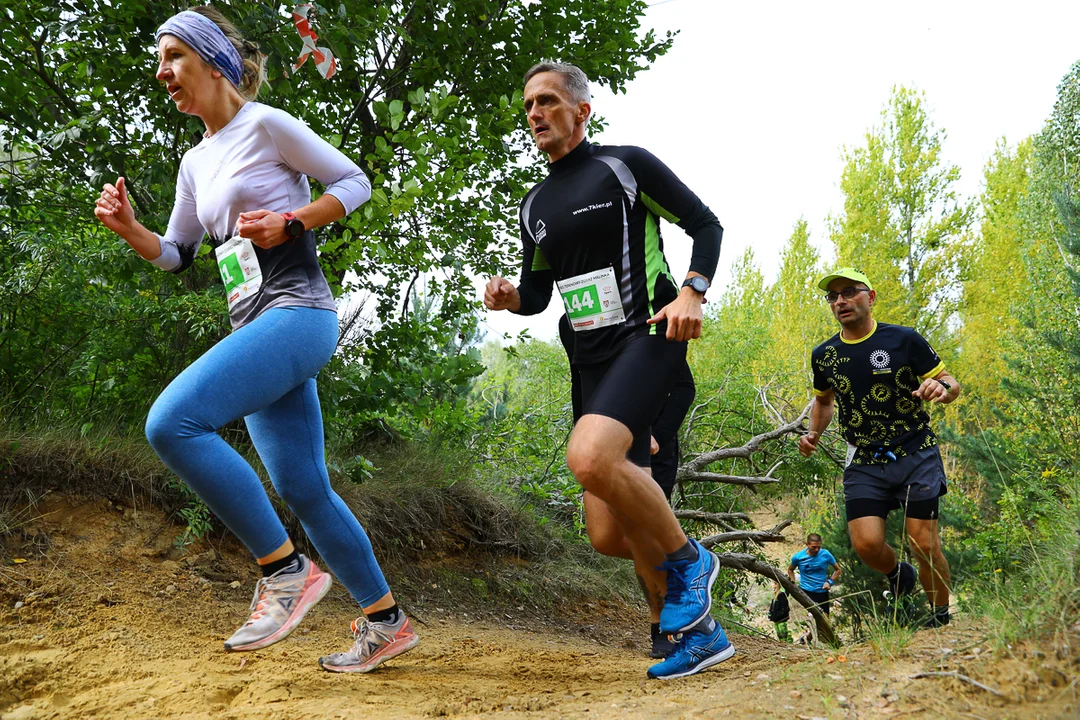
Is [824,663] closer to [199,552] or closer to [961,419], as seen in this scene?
[199,552]

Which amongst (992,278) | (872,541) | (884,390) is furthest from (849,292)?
(992,278)

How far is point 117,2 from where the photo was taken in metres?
4.09

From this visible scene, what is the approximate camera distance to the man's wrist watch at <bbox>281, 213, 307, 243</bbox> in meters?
2.64

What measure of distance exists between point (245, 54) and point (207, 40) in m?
0.26

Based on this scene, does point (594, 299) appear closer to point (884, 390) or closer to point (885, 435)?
point (884, 390)

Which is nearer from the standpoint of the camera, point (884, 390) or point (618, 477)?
point (618, 477)

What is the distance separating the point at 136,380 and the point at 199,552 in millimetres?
1082

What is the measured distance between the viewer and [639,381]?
2896mm

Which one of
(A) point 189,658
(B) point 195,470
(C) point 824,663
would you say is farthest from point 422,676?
(C) point 824,663

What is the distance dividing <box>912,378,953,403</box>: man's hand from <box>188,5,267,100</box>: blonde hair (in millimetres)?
3601

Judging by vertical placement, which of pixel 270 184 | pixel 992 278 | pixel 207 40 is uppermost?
pixel 992 278

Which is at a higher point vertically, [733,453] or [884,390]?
[884,390]

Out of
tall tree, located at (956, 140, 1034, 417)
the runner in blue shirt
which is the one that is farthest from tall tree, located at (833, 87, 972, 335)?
the runner in blue shirt

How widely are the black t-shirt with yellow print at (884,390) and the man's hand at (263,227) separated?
11.3 ft
